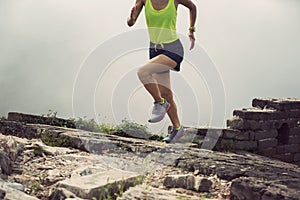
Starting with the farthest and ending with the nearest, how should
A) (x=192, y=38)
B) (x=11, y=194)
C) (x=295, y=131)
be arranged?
1. (x=295, y=131)
2. (x=192, y=38)
3. (x=11, y=194)

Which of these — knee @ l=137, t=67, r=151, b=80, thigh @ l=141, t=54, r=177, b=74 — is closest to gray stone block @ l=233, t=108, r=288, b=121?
thigh @ l=141, t=54, r=177, b=74

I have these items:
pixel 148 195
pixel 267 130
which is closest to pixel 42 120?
pixel 267 130

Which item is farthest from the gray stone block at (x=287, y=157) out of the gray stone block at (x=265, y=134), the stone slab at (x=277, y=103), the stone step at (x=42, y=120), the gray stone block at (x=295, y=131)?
the stone step at (x=42, y=120)

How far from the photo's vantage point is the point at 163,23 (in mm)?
5395

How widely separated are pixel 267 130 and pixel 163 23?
6.46 metres

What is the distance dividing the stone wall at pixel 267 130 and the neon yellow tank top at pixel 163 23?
5093 mm

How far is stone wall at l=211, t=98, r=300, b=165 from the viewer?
1042 centimetres

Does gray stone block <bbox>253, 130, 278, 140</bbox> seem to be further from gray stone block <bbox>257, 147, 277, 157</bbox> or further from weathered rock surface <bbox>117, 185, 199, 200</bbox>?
weathered rock surface <bbox>117, 185, 199, 200</bbox>

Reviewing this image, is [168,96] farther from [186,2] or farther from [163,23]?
[186,2]

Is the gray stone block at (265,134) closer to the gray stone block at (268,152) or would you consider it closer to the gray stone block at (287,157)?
the gray stone block at (268,152)

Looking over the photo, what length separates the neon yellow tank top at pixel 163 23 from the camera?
5391 mm

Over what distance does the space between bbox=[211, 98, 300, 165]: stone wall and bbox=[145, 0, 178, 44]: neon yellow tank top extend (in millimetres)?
5093

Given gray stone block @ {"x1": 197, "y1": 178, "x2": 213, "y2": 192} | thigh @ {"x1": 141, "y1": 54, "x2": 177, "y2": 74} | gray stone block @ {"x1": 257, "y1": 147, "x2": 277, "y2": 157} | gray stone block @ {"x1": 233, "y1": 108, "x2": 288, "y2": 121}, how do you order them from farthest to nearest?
1. gray stone block @ {"x1": 257, "y1": 147, "x2": 277, "y2": 157}
2. gray stone block @ {"x1": 233, "y1": 108, "x2": 288, "y2": 121}
3. gray stone block @ {"x1": 197, "y1": 178, "x2": 213, "y2": 192}
4. thigh @ {"x1": 141, "y1": 54, "x2": 177, "y2": 74}

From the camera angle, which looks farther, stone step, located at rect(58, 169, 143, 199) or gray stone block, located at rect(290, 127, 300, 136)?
gray stone block, located at rect(290, 127, 300, 136)
